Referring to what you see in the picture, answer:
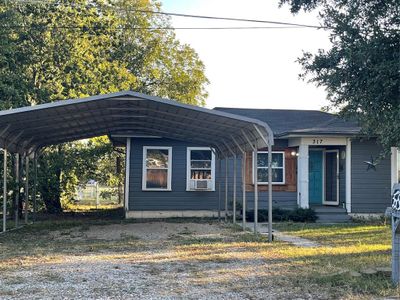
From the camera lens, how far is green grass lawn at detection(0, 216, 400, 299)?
5969 millimetres

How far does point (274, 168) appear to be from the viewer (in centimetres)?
1548

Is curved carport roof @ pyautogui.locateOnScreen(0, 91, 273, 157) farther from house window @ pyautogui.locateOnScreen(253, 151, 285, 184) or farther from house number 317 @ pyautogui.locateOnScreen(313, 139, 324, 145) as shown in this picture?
house number 317 @ pyautogui.locateOnScreen(313, 139, 324, 145)

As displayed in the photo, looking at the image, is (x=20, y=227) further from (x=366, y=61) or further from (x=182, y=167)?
(x=366, y=61)

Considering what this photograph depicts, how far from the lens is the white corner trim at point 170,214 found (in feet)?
49.8

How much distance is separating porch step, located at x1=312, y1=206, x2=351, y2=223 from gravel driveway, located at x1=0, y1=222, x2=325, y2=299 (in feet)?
15.4

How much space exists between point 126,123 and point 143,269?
249 inches

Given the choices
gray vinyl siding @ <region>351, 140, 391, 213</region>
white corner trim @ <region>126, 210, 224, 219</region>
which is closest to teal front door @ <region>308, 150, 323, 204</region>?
gray vinyl siding @ <region>351, 140, 391, 213</region>

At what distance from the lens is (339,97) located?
825 centimetres

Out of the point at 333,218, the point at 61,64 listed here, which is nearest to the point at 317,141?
the point at 333,218

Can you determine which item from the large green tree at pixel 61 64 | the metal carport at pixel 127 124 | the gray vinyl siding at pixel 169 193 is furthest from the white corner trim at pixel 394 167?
the large green tree at pixel 61 64

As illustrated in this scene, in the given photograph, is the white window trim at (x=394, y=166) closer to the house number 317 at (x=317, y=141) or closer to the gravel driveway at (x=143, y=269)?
the house number 317 at (x=317, y=141)

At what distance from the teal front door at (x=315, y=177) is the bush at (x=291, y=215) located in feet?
6.17

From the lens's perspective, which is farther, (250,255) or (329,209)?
(329,209)

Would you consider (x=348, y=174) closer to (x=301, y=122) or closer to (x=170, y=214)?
(x=301, y=122)
